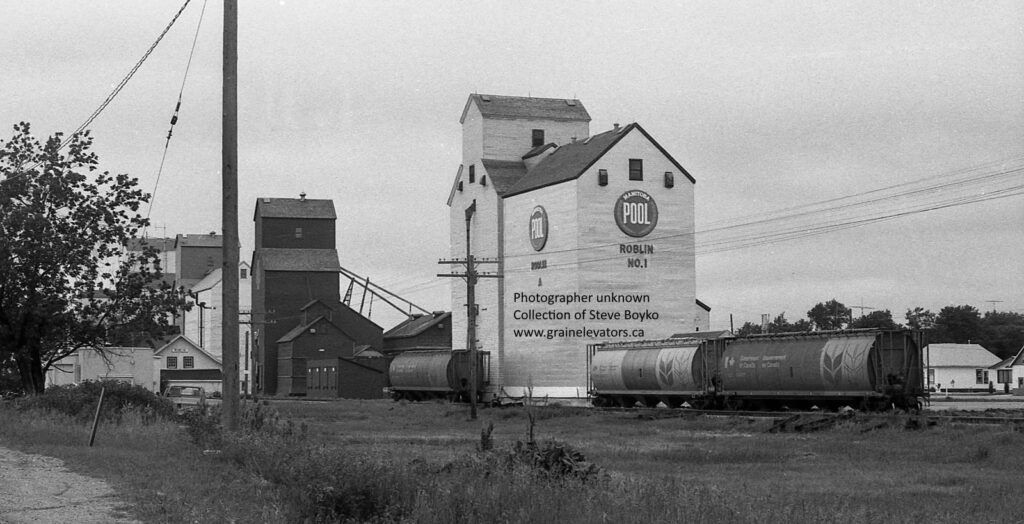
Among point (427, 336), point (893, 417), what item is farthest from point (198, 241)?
point (893, 417)

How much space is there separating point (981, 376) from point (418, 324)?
53.1 meters

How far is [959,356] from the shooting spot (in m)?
110

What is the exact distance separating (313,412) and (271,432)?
109 feet

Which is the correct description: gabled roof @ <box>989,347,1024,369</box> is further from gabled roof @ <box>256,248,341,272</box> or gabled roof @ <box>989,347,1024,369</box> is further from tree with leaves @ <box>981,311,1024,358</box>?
gabled roof @ <box>256,248,341,272</box>

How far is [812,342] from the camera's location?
4284 centimetres

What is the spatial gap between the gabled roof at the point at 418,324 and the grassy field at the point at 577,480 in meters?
71.8

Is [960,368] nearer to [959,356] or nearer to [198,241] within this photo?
[959,356]

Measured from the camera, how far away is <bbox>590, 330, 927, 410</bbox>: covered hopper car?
39.9 m

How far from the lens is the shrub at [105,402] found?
29156 mm

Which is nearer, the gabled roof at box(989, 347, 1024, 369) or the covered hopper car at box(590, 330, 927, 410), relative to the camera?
the covered hopper car at box(590, 330, 927, 410)

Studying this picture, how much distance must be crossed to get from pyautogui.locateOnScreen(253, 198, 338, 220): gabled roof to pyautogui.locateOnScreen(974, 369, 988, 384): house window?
201ft

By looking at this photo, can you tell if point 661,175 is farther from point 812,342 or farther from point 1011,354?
point 1011,354

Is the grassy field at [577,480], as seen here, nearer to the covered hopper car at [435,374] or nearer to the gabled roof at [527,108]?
the covered hopper car at [435,374]

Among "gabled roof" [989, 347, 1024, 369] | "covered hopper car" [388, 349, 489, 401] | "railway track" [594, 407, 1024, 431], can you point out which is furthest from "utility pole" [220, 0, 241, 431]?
"gabled roof" [989, 347, 1024, 369]
